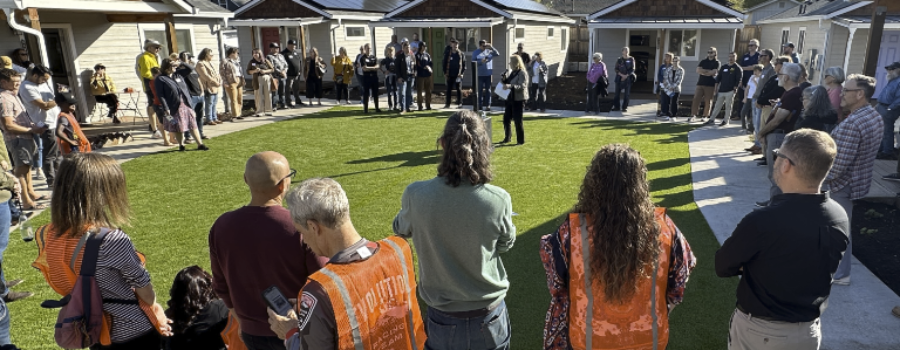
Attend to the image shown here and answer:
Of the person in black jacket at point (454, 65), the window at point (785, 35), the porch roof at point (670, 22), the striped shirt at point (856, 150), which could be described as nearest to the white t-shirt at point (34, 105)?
the striped shirt at point (856, 150)

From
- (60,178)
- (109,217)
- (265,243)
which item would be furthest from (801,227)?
(60,178)

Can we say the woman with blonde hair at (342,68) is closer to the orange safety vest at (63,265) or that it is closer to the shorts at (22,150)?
the shorts at (22,150)

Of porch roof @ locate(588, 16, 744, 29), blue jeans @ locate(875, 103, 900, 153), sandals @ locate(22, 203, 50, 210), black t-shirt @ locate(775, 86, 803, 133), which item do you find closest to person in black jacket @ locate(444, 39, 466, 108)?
porch roof @ locate(588, 16, 744, 29)

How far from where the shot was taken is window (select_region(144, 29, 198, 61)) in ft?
45.7

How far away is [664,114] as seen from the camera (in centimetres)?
1381

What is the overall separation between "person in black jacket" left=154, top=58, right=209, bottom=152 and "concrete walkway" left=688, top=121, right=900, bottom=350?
27.9 feet

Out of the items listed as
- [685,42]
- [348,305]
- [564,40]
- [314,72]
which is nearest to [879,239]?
[348,305]

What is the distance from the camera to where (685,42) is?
60.3 ft

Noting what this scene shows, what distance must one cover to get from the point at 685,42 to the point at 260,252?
18.7 metres

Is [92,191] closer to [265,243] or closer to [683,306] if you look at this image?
[265,243]

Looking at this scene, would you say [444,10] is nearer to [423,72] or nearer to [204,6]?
[423,72]

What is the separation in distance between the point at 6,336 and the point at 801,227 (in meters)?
4.35

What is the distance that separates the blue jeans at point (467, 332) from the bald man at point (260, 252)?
2.16ft

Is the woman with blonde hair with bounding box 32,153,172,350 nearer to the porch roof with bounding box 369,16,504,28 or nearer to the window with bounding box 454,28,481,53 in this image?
the porch roof with bounding box 369,16,504,28
